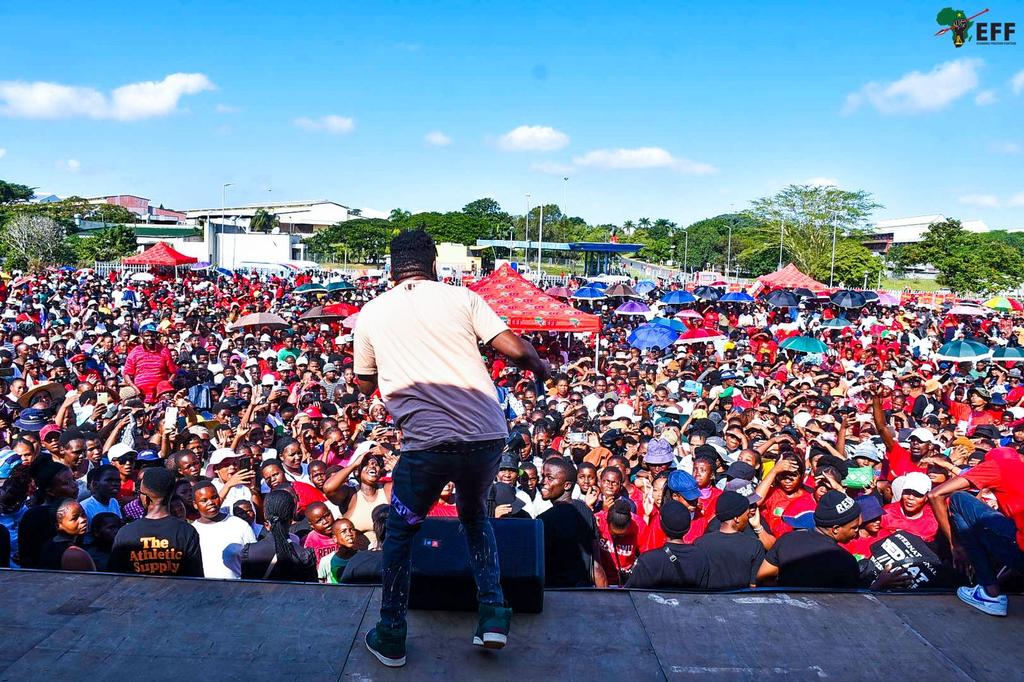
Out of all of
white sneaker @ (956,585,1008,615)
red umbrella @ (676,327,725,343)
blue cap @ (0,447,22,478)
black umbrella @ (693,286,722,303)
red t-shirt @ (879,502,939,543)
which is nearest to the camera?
white sneaker @ (956,585,1008,615)

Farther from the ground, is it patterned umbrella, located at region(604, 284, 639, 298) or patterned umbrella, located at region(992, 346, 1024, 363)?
patterned umbrella, located at region(604, 284, 639, 298)

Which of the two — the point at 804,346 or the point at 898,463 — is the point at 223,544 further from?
the point at 804,346

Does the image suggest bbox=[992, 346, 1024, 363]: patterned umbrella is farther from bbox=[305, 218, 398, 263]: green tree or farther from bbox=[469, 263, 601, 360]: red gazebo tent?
bbox=[305, 218, 398, 263]: green tree

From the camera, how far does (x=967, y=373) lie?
42.2ft

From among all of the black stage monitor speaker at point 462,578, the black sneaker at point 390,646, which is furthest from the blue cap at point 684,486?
the black sneaker at point 390,646

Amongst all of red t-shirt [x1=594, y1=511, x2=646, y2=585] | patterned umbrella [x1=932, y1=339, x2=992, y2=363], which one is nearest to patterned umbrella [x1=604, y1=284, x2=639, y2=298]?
patterned umbrella [x1=932, y1=339, x2=992, y2=363]

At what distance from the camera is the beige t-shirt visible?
2.67 metres

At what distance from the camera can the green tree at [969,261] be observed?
149ft

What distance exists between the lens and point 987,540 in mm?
3277

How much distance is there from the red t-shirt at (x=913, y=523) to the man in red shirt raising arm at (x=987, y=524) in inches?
51.6

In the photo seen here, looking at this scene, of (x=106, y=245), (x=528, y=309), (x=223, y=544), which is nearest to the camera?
(x=223, y=544)

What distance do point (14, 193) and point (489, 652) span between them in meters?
104

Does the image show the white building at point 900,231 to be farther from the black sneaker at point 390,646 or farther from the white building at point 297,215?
the black sneaker at point 390,646

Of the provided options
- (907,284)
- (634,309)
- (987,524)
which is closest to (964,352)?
(634,309)
